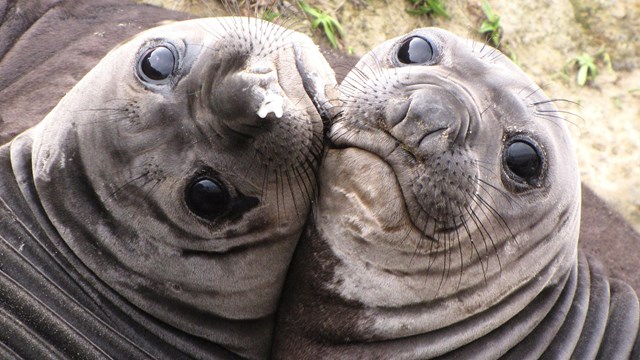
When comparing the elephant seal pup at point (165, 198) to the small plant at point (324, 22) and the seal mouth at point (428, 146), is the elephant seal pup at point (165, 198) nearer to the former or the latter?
the seal mouth at point (428, 146)

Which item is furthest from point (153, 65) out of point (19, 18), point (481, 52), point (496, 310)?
point (19, 18)

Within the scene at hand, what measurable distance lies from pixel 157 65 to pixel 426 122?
1.22m

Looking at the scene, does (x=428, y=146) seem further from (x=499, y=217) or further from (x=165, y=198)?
(x=165, y=198)

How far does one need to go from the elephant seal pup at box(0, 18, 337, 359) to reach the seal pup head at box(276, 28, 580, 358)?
20 cm

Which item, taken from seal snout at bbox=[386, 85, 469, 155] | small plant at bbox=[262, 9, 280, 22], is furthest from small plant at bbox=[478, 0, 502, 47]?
seal snout at bbox=[386, 85, 469, 155]

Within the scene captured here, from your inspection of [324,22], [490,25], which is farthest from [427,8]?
[324,22]

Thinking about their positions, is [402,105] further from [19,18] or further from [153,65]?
[19,18]

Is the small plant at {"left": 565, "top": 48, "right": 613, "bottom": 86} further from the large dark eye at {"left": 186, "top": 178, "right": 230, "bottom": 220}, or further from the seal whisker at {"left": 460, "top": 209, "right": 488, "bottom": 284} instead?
the large dark eye at {"left": 186, "top": 178, "right": 230, "bottom": 220}

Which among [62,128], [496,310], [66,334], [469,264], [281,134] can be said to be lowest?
[496,310]

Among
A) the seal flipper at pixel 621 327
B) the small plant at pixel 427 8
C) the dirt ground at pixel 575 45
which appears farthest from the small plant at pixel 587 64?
the seal flipper at pixel 621 327

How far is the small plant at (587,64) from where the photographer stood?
7.76m

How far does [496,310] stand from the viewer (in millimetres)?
4418

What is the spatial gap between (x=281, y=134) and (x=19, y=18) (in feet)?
10.7

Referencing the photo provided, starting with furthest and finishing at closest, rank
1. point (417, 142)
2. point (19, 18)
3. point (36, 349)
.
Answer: point (19, 18)
point (36, 349)
point (417, 142)
